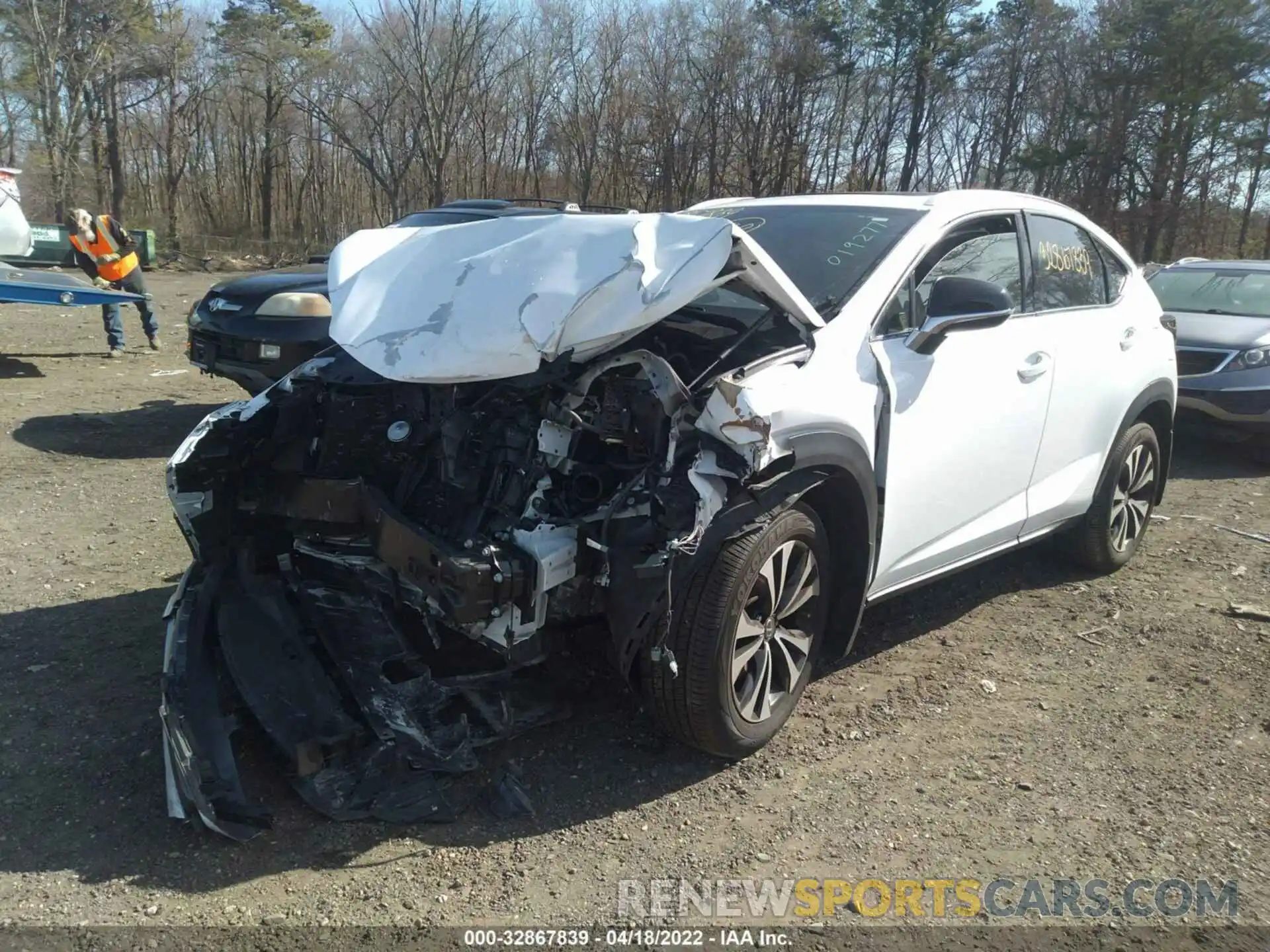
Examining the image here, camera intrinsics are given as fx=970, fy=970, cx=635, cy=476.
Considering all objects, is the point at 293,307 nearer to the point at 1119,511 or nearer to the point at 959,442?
the point at 959,442

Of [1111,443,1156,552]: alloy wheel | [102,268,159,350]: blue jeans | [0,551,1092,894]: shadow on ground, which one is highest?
[102,268,159,350]: blue jeans

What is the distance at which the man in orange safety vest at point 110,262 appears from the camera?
1071 centimetres

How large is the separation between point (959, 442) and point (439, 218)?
585 centimetres

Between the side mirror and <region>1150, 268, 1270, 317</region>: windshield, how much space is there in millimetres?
6770

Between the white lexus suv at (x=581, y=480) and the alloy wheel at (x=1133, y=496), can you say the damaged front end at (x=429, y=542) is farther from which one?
the alloy wheel at (x=1133, y=496)

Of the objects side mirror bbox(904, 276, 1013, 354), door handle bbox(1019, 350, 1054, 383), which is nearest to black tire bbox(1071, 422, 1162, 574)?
door handle bbox(1019, 350, 1054, 383)

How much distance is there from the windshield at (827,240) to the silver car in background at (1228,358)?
15.5 ft

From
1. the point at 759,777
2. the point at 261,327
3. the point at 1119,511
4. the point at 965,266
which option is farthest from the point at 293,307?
the point at 1119,511

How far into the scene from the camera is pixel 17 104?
3092 cm

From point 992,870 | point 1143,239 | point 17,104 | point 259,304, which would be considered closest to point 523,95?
point 17,104

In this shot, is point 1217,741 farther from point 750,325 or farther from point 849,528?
point 750,325

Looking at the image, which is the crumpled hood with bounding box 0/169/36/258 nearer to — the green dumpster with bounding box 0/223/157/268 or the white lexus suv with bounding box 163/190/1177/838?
the green dumpster with bounding box 0/223/157/268

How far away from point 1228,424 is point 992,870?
6761mm

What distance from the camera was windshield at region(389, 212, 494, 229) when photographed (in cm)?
816
